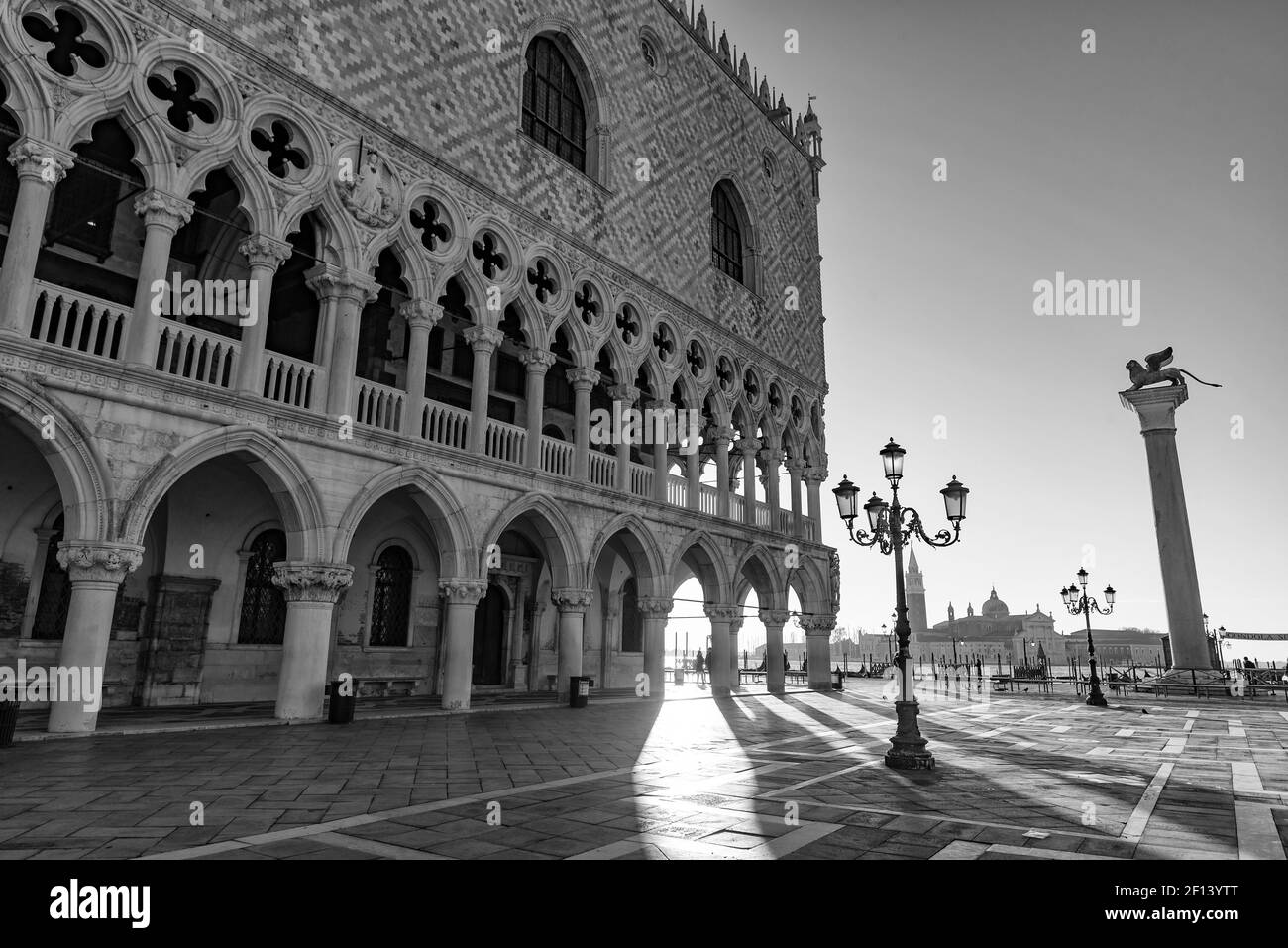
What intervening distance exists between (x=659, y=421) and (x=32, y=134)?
12120 mm

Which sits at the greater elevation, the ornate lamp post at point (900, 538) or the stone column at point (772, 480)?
the stone column at point (772, 480)

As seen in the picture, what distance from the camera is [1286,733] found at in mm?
11805

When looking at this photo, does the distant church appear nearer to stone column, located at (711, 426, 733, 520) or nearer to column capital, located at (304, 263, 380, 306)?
stone column, located at (711, 426, 733, 520)

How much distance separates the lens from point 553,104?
57.0 feet

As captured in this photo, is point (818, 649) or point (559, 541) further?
point (818, 649)

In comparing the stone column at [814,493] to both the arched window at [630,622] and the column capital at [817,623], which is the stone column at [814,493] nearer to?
the column capital at [817,623]

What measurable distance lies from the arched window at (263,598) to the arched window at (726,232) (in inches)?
547

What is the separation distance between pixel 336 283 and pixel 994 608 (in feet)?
400

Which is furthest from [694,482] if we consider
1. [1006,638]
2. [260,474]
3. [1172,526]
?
[1006,638]

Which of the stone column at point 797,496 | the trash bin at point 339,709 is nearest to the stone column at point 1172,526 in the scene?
the stone column at point 797,496

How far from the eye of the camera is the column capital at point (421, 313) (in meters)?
12.9

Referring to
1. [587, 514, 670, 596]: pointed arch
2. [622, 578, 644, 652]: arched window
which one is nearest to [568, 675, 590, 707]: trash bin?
[587, 514, 670, 596]: pointed arch

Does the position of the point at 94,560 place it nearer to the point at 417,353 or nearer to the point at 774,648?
the point at 417,353
